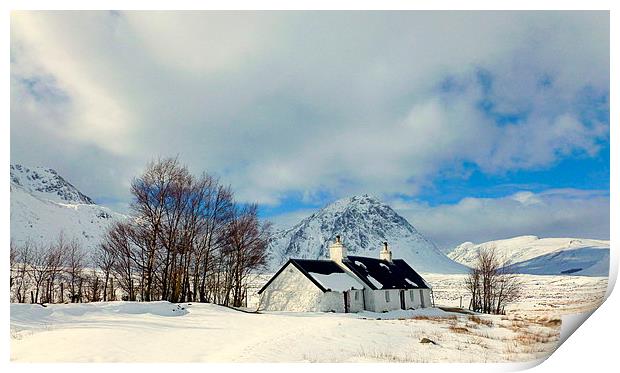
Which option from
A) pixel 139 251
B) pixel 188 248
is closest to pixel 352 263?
pixel 188 248

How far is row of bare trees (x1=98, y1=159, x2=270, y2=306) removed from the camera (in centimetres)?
2472

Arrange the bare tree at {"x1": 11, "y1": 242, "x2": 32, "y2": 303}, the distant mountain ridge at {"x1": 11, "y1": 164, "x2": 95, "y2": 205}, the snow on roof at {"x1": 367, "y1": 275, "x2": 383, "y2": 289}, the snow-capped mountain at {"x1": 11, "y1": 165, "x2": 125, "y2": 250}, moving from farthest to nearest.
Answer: the distant mountain ridge at {"x1": 11, "y1": 164, "x2": 95, "y2": 205} < the snow-capped mountain at {"x1": 11, "y1": 165, "x2": 125, "y2": 250} < the snow on roof at {"x1": 367, "y1": 275, "x2": 383, "y2": 289} < the bare tree at {"x1": 11, "y1": 242, "x2": 32, "y2": 303}

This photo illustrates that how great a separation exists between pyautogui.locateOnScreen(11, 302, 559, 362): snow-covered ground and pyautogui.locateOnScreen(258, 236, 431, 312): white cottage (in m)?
7.68

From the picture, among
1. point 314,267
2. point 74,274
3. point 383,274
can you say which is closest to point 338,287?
point 314,267

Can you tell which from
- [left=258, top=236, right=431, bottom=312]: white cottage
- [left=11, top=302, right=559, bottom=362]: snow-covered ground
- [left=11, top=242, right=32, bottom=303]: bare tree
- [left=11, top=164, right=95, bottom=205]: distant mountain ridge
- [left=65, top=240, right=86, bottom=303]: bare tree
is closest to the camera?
[left=11, top=302, right=559, bottom=362]: snow-covered ground

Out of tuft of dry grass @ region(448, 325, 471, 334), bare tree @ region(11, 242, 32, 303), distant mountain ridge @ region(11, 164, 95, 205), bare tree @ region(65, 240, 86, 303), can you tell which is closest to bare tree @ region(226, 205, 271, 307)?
bare tree @ region(65, 240, 86, 303)

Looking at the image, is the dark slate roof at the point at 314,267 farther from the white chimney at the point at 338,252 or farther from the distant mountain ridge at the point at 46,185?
the distant mountain ridge at the point at 46,185

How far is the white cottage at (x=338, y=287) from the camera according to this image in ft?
80.4

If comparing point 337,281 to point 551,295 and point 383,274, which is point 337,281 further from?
point 551,295

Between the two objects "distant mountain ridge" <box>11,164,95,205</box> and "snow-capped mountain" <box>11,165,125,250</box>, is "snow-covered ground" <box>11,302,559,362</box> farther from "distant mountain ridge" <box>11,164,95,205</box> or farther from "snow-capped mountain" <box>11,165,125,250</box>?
"distant mountain ridge" <box>11,164,95,205</box>

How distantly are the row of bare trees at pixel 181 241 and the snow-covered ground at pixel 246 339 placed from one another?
8191 mm

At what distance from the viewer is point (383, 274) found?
29.7 meters

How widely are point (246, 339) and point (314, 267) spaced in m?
12.9

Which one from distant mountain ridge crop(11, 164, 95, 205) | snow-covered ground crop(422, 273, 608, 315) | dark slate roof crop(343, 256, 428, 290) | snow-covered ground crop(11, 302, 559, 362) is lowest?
snow-covered ground crop(11, 302, 559, 362)
